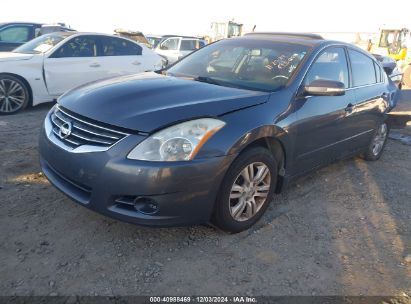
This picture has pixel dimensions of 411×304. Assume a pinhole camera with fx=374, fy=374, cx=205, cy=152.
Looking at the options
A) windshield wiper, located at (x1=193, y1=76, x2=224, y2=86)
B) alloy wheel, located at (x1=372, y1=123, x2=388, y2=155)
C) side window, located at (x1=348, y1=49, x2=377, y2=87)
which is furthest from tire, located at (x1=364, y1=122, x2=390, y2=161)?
windshield wiper, located at (x1=193, y1=76, x2=224, y2=86)

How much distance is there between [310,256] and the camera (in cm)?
294

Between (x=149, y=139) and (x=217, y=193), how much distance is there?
66 centimetres

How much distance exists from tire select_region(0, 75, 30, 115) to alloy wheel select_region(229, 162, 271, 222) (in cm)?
508

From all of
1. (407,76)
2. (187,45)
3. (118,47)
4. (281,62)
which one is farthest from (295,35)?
(407,76)

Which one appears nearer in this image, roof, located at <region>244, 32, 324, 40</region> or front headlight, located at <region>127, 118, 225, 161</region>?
front headlight, located at <region>127, 118, 225, 161</region>

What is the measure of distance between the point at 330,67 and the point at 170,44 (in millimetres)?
12985

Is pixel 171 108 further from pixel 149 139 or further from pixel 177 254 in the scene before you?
pixel 177 254

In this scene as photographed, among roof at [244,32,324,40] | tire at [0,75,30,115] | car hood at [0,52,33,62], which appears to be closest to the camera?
roof at [244,32,324,40]

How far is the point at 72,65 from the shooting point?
23.1 ft

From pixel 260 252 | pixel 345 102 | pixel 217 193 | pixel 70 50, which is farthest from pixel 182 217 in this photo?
pixel 70 50

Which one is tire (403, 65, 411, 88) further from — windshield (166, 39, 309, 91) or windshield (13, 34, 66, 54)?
windshield (166, 39, 309, 91)

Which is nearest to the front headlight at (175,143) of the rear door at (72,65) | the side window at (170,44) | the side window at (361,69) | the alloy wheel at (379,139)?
the side window at (361,69)

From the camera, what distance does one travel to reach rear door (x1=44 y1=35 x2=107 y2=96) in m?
6.83

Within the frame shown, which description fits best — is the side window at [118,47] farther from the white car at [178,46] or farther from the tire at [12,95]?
the white car at [178,46]
